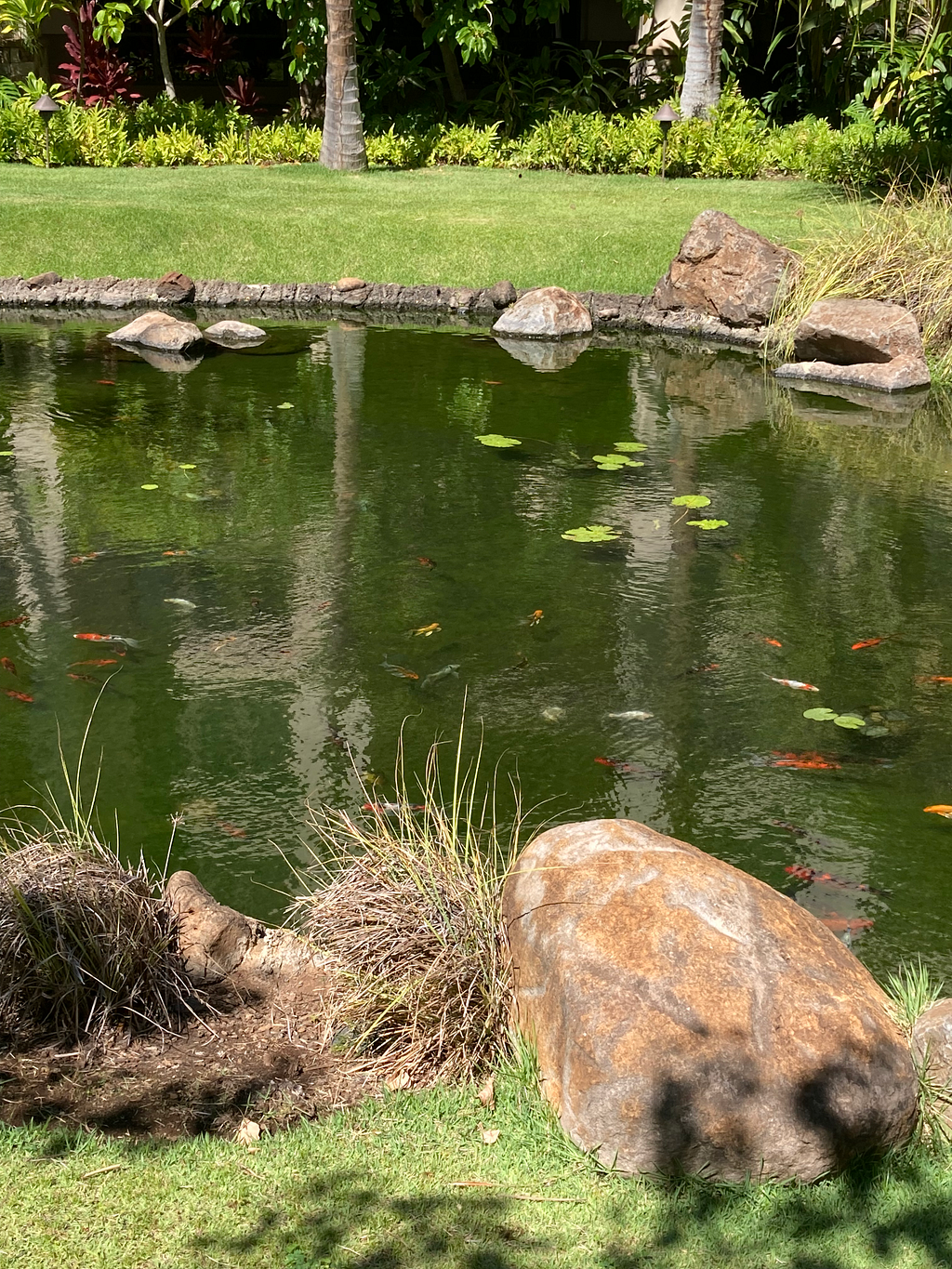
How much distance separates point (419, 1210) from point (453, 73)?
22.5 m

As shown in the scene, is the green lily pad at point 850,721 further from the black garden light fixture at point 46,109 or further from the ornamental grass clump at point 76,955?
the black garden light fixture at point 46,109

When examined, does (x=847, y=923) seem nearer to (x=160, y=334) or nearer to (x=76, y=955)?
(x=76, y=955)

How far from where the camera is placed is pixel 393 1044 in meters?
3.63

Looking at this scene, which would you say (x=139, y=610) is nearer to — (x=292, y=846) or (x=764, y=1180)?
(x=292, y=846)

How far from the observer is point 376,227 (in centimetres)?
1673

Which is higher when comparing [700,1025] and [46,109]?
[46,109]

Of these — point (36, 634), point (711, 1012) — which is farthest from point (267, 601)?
point (711, 1012)

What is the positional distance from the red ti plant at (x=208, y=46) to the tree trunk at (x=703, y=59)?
841 centimetres

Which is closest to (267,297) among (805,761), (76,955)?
(805,761)

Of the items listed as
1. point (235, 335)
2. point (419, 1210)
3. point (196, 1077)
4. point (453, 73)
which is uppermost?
point (453, 73)

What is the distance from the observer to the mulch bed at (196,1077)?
3.29 metres

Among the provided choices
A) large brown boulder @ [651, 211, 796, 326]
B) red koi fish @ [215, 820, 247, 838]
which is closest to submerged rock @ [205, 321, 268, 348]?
large brown boulder @ [651, 211, 796, 326]

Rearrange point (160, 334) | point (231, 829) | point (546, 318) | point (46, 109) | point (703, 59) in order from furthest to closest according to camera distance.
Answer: point (703, 59) → point (46, 109) → point (546, 318) → point (160, 334) → point (231, 829)

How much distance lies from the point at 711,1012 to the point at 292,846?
2184mm
